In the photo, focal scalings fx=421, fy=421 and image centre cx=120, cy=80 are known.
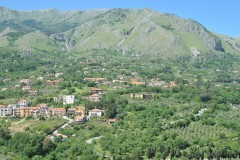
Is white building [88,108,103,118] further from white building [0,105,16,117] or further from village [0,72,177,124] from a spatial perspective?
white building [0,105,16,117]

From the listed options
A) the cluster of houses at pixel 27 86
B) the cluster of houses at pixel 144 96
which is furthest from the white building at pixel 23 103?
the cluster of houses at pixel 144 96

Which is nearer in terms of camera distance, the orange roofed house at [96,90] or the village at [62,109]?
the village at [62,109]

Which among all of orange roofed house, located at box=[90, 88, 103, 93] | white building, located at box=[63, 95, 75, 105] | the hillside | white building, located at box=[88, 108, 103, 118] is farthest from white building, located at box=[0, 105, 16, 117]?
orange roofed house, located at box=[90, 88, 103, 93]

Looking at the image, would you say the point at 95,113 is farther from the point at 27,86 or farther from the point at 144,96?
the point at 27,86

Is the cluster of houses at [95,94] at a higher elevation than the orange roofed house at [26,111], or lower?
higher

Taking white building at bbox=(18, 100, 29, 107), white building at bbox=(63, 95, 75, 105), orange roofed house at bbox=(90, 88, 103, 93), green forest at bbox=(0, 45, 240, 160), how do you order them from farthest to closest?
orange roofed house at bbox=(90, 88, 103, 93) → white building at bbox=(63, 95, 75, 105) → white building at bbox=(18, 100, 29, 107) → green forest at bbox=(0, 45, 240, 160)

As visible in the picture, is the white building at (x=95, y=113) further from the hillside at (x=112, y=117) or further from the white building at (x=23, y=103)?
the white building at (x=23, y=103)

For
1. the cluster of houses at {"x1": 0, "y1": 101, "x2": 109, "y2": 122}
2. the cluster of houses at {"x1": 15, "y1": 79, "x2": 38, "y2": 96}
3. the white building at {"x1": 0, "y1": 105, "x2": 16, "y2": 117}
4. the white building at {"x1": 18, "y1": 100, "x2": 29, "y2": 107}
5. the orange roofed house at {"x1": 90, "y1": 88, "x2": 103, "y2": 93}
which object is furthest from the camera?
the cluster of houses at {"x1": 15, "y1": 79, "x2": 38, "y2": 96}

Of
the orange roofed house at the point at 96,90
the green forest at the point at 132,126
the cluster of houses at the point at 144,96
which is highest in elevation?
the orange roofed house at the point at 96,90

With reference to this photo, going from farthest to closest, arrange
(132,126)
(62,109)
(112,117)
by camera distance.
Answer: (62,109) → (112,117) → (132,126)

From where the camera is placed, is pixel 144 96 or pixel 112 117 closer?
pixel 112 117

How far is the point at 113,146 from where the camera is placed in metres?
67.1

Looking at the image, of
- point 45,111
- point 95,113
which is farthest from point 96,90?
point 45,111

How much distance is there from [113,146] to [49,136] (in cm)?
1450
